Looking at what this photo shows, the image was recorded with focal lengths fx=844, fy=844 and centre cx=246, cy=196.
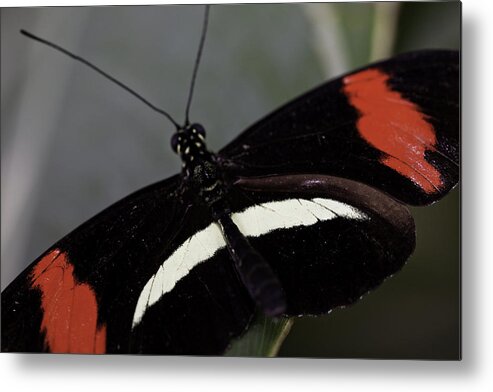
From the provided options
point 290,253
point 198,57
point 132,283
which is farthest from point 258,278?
point 198,57

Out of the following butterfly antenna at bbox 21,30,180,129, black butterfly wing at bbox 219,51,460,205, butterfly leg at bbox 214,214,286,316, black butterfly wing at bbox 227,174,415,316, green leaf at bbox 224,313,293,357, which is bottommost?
green leaf at bbox 224,313,293,357

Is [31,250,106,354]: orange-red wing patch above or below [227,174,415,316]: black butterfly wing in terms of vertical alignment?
below

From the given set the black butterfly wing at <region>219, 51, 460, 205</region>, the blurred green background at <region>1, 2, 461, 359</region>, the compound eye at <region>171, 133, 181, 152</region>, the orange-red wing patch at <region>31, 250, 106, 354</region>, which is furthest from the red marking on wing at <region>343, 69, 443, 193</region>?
the orange-red wing patch at <region>31, 250, 106, 354</region>

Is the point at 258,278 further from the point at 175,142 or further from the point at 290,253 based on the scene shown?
the point at 175,142

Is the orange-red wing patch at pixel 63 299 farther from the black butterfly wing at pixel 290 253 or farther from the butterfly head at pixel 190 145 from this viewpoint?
the butterfly head at pixel 190 145

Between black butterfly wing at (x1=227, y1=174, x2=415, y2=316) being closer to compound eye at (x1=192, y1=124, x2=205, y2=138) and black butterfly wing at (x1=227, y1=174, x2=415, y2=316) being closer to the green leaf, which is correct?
the green leaf

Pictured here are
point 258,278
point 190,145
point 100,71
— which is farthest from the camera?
point 100,71

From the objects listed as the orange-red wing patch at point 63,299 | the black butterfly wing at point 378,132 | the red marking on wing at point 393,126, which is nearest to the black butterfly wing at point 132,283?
the orange-red wing patch at point 63,299

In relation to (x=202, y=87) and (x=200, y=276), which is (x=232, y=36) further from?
(x=200, y=276)
